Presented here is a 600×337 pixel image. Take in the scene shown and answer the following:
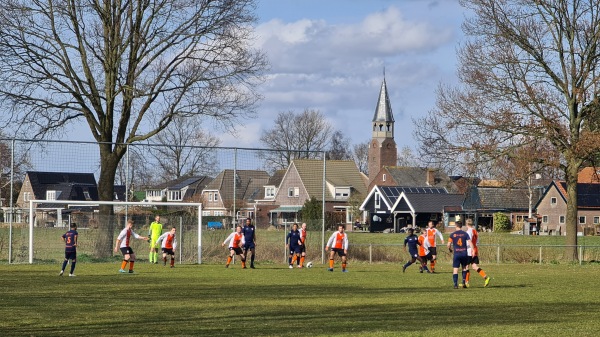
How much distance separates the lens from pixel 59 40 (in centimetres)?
4028

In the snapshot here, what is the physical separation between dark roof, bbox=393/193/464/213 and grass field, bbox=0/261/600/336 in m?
67.5

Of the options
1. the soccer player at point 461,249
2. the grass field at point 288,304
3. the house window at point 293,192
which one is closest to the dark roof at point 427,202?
the house window at point 293,192

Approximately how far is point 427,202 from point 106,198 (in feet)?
206

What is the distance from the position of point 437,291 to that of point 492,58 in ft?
70.3

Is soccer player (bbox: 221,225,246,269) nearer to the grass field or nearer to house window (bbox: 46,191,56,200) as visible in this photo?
the grass field

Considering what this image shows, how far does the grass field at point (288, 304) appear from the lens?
1462 centimetres

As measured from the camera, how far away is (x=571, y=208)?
45.0m

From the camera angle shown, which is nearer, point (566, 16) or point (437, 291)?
point (437, 291)

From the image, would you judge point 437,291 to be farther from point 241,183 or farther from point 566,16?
point 566,16

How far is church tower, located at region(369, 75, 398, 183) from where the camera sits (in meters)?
129

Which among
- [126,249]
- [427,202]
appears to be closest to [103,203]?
[126,249]

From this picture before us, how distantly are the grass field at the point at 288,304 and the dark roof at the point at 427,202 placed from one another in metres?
67.5

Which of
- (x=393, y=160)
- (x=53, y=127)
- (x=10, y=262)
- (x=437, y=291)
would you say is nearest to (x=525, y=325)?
(x=437, y=291)

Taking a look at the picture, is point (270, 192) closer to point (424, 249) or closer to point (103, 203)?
point (103, 203)
